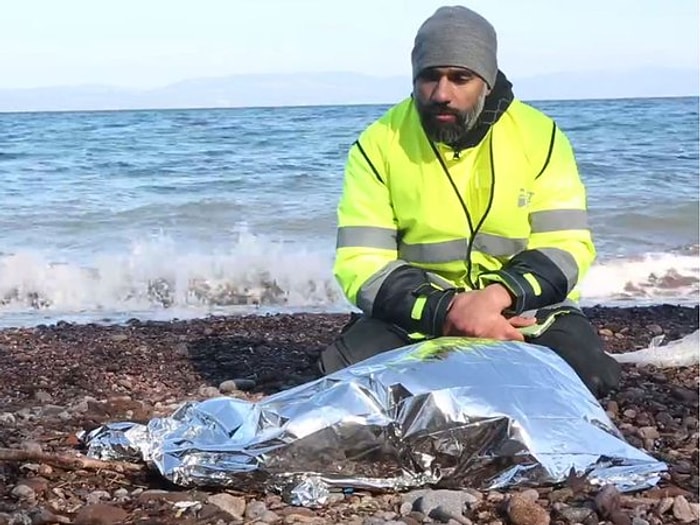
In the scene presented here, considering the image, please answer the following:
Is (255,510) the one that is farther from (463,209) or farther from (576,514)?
(463,209)

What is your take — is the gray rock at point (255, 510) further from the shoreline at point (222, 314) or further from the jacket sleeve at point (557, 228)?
the shoreline at point (222, 314)

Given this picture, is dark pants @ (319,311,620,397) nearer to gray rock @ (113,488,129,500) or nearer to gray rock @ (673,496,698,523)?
gray rock @ (673,496,698,523)

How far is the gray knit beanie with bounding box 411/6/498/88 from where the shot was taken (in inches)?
151

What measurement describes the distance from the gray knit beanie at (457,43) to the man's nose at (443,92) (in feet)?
0.23

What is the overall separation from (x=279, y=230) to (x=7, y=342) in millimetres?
6174

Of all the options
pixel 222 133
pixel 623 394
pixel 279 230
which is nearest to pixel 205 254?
pixel 279 230

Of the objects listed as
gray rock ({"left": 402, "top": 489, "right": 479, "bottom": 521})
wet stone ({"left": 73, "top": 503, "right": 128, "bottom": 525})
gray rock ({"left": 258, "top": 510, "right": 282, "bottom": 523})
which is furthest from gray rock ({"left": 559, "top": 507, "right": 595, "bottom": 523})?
wet stone ({"left": 73, "top": 503, "right": 128, "bottom": 525})

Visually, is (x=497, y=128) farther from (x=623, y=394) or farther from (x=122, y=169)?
(x=122, y=169)

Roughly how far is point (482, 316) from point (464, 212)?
0.46m

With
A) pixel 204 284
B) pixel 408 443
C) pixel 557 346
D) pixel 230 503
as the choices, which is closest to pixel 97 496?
pixel 230 503

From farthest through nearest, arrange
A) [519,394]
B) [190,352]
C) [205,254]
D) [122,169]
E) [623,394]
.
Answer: [122,169] < [205,254] < [190,352] < [623,394] < [519,394]

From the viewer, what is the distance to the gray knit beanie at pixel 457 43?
385cm

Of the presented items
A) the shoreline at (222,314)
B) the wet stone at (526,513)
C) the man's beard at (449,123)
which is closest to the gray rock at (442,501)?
the wet stone at (526,513)

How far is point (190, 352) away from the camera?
6.02m
